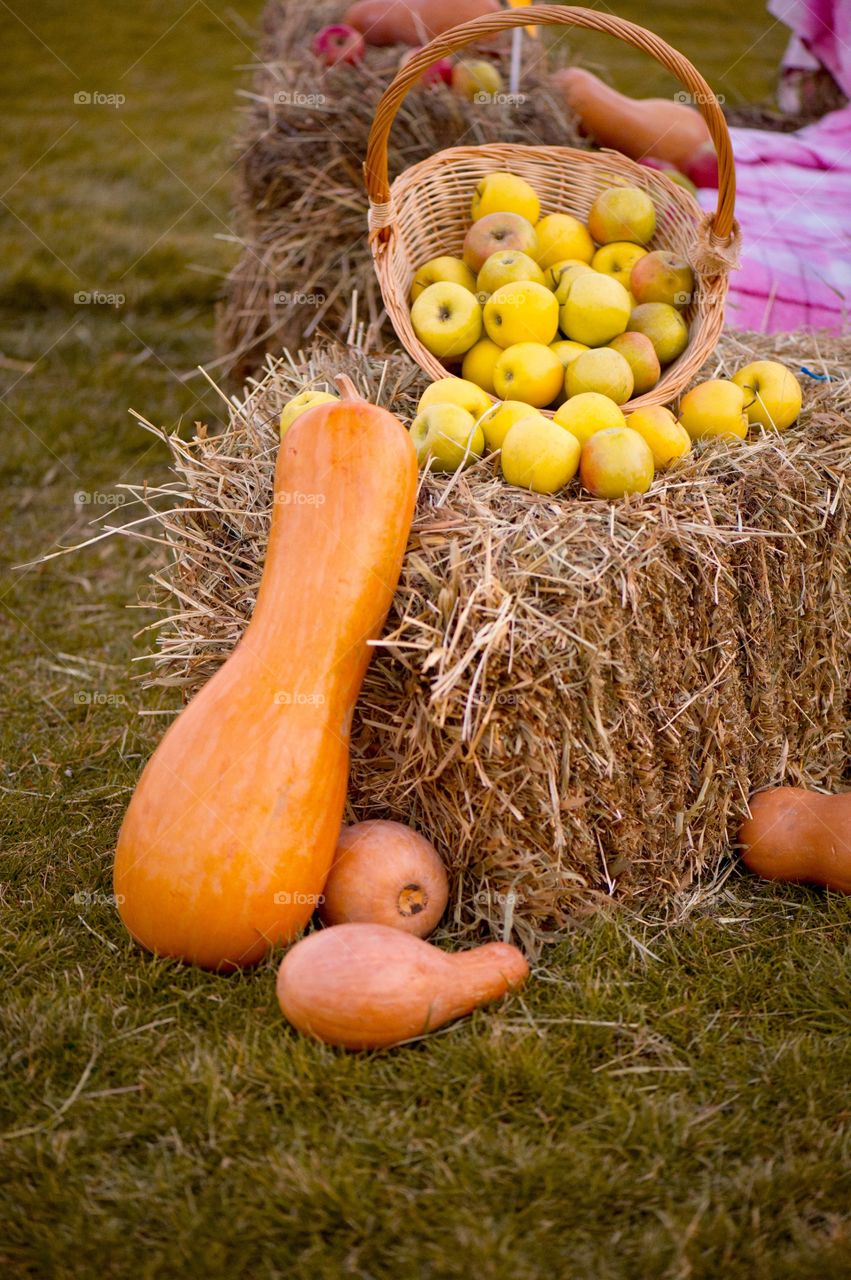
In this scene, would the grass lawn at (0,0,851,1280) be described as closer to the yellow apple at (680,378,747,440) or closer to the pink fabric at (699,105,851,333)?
the yellow apple at (680,378,747,440)

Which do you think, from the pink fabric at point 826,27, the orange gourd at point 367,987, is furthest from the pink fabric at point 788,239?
the orange gourd at point 367,987

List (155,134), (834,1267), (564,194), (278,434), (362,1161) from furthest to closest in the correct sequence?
(155,134) < (564,194) < (278,434) < (362,1161) < (834,1267)

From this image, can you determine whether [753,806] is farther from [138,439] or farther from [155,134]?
[155,134]

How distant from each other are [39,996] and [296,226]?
3.56 m

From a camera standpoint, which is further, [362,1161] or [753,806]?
[753,806]

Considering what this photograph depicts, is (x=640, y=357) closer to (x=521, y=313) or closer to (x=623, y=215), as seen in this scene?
(x=521, y=313)

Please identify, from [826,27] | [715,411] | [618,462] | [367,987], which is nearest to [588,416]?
[618,462]

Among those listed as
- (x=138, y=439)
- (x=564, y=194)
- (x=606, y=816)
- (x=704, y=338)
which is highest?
(x=564, y=194)

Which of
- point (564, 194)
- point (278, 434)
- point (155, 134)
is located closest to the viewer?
point (278, 434)

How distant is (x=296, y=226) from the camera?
4.70m

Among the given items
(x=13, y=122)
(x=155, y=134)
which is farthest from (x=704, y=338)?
(x=13, y=122)

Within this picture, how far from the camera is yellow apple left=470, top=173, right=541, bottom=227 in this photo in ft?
10.7

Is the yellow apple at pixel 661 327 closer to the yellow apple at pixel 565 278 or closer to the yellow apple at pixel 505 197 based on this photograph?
the yellow apple at pixel 565 278

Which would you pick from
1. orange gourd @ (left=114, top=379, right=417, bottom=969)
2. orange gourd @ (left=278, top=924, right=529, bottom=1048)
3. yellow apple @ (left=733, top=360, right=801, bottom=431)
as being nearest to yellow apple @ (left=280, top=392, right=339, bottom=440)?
orange gourd @ (left=114, top=379, right=417, bottom=969)
